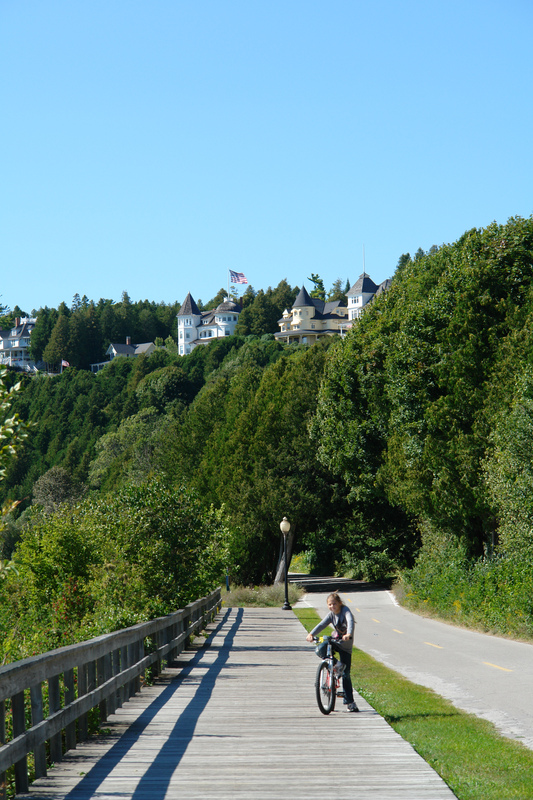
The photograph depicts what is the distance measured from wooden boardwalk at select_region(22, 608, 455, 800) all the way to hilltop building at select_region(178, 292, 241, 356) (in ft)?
578

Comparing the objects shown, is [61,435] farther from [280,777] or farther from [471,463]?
[280,777]

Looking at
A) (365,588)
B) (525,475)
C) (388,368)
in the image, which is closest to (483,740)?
(525,475)

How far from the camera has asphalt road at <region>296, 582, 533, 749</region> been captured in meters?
10.7

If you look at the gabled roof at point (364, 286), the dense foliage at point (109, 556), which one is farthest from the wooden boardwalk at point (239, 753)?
the gabled roof at point (364, 286)

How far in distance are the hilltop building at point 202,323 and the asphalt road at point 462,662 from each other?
516ft

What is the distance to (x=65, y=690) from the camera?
686 cm

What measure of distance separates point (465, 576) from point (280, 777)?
23840 mm

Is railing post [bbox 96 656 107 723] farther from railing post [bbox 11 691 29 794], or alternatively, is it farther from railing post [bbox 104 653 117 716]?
railing post [bbox 11 691 29 794]

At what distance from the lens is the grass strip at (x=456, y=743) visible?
6.20 meters

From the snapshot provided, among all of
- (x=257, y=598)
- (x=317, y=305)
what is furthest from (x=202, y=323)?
(x=257, y=598)

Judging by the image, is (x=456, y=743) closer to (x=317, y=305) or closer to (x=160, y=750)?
(x=160, y=750)

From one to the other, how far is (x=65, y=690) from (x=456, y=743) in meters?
3.83

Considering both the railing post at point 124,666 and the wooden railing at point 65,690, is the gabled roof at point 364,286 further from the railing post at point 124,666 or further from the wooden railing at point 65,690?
the railing post at point 124,666

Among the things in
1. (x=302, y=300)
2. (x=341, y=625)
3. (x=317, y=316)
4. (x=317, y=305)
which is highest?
(x=302, y=300)
